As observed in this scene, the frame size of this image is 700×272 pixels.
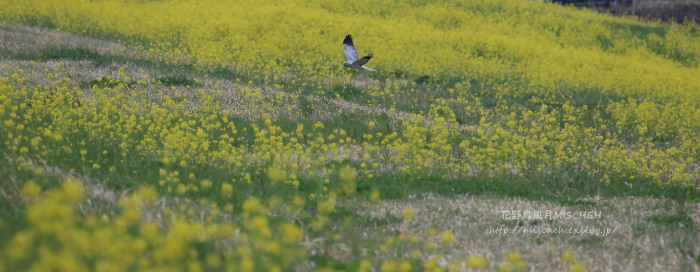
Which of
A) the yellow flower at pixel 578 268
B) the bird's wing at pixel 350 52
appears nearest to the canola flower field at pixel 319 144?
the yellow flower at pixel 578 268

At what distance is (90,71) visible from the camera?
447 inches

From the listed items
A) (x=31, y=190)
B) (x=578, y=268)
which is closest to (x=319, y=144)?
(x=31, y=190)

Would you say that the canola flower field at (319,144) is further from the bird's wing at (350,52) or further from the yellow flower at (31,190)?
the bird's wing at (350,52)

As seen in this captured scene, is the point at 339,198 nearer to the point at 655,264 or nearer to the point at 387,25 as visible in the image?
the point at 655,264


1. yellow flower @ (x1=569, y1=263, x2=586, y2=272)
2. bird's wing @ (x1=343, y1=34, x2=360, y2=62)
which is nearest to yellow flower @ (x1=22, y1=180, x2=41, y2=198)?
yellow flower @ (x1=569, y1=263, x2=586, y2=272)

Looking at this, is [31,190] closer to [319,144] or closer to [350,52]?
[319,144]

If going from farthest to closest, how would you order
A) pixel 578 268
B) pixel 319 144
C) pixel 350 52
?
pixel 350 52, pixel 319 144, pixel 578 268

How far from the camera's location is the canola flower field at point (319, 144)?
412cm

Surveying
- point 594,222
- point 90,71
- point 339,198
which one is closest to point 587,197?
point 594,222

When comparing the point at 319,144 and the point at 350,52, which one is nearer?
the point at 319,144

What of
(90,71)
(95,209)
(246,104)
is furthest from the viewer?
(90,71)

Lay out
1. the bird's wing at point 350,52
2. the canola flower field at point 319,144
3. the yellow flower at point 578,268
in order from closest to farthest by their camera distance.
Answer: the yellow flower at point 578,268
the canola flower field at point 319,144
the bird's wing at point 350,52

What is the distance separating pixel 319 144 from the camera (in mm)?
7945

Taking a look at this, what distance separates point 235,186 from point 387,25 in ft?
44.5
